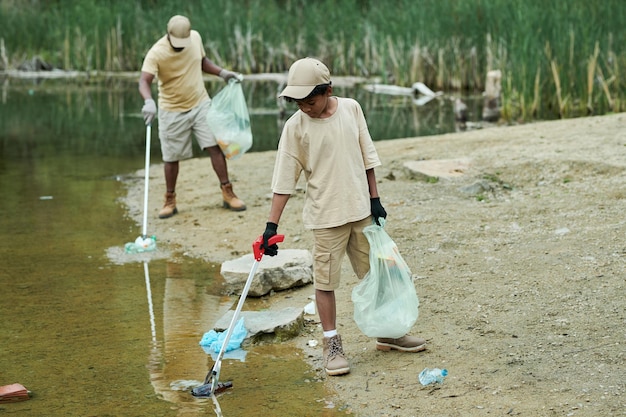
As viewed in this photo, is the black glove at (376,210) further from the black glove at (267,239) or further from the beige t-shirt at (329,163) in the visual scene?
the black glove at (267,239)

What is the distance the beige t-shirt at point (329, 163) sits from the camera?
4.46 m

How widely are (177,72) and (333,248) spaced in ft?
12.5

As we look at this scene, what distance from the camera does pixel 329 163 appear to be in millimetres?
4477

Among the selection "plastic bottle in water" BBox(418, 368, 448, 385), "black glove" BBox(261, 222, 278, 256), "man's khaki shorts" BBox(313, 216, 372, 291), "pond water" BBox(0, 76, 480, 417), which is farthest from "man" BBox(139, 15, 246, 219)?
"plastic bottle in water" BBox(418, 368, 448, 385)

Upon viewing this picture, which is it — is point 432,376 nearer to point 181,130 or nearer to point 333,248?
point 333,248

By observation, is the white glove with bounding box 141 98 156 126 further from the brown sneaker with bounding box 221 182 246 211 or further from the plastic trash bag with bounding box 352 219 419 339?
the plastic trash bag with bounding box 352 219 419 339

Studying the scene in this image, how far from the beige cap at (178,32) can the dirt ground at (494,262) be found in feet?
4.65

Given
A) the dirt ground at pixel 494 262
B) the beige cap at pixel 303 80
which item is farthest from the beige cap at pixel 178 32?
the beige cap at pixel 303 80

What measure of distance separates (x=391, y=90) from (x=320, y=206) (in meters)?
14.5

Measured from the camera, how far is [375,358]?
186 inches

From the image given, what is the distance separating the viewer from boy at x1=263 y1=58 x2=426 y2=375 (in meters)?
4.46

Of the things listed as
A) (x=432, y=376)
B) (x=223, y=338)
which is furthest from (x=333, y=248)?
(x=223, y=338)

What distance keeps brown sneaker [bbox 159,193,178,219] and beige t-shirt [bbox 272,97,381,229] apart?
378cm

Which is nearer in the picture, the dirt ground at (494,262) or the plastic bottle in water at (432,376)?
the dirt ground at (494,262)
